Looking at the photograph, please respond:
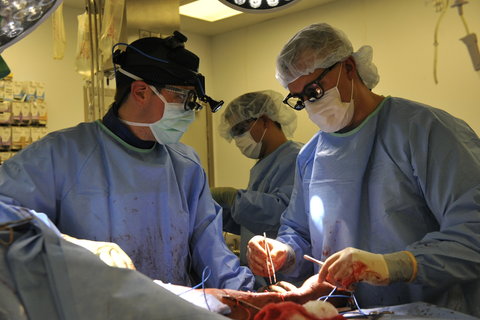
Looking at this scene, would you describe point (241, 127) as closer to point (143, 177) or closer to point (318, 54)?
point (318, 54)

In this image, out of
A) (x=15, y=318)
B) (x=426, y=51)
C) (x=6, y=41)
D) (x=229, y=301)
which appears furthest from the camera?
(x=426, y=51)

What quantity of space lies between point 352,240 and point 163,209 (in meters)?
0.81

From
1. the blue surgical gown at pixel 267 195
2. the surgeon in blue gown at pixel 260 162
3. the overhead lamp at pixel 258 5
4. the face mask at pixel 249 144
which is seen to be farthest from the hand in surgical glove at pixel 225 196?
the overhead lamp at pixel 258 5

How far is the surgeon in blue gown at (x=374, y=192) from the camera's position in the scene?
5.13 feet

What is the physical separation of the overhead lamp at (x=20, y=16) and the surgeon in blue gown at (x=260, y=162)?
6.19 feet

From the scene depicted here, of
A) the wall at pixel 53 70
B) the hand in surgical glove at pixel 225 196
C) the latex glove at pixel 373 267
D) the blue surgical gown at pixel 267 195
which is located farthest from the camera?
the wall at pixel 53 70

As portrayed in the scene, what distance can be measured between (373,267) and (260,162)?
5.90 ft

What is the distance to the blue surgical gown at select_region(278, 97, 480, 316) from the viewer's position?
1567 millimetres

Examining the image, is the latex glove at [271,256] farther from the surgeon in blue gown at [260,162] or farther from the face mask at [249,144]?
the face mask at [249,144]

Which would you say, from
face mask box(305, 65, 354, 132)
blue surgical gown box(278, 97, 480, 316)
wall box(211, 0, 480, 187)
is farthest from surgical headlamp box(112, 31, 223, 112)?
wall box(211, 0, 480, 187)

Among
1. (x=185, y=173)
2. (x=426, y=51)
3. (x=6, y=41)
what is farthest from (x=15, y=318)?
(x=426, y=51)

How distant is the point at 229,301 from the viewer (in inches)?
59.6

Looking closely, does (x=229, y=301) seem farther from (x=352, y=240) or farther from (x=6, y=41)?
(x=6, y=41)

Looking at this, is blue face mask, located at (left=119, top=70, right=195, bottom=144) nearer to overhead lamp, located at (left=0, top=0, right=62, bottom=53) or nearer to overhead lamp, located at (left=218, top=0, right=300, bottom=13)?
overhead lamp, located at (left=218, top=0, right=300, bottom=13)
